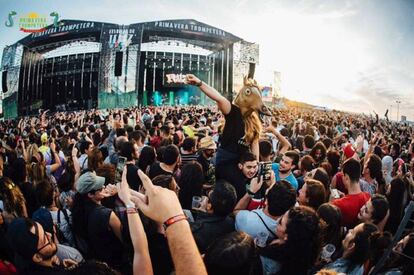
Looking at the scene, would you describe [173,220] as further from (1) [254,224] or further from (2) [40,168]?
(2) [40,168]

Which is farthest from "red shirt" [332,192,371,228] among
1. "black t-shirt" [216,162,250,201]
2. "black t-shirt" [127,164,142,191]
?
"black t-shirt" [127,164,142,191]

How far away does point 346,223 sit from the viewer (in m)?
2.93

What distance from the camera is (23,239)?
1.87 metres

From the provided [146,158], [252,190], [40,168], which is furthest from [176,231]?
[40,168]

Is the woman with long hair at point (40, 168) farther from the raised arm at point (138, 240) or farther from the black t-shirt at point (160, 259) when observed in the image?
the raised arm at point (138, 240)

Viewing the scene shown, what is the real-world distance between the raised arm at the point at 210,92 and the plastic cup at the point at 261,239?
1.47m

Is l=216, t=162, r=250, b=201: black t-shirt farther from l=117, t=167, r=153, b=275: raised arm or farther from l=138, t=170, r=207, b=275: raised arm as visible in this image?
l=138, t=170, r=207, b=275: raised arm

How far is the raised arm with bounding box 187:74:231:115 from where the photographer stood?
2.90 m

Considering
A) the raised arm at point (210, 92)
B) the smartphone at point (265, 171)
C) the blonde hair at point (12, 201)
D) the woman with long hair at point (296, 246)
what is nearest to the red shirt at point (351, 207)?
the smartphone at point (265, 171)

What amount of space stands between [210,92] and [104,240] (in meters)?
1.70

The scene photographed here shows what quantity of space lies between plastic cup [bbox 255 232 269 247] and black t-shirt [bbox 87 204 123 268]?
114 centimetres

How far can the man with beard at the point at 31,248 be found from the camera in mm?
1856

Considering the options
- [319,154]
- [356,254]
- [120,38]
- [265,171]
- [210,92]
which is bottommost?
[356,254]

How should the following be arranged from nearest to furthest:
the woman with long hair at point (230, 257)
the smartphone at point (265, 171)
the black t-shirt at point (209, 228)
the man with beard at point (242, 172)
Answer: the woman with long hair at point (230, 257) → the black t-shirt at point (209, 228) → the smartphone at point (265, 171) → the man with beard at point (242, 172)
